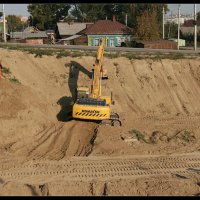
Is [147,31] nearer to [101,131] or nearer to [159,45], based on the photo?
[159,45]

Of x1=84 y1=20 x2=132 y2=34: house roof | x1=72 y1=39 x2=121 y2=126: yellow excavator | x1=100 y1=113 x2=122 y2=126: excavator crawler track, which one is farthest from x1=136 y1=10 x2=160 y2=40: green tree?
x1=100 y1=113 x2=122 y2=126: excavator crawler track

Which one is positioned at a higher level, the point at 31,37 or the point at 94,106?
the point at 31,37

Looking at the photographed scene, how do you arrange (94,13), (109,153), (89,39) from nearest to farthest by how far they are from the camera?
(109,153) → (89,39) → (94,13)

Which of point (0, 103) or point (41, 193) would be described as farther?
point (0, 103)

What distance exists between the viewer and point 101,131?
20.3 m

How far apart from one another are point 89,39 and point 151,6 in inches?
662

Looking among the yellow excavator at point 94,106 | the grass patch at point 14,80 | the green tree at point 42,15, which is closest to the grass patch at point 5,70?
the grass patch at point 14,80

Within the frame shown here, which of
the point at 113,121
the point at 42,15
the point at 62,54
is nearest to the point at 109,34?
the point at 42,15

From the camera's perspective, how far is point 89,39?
52250mm

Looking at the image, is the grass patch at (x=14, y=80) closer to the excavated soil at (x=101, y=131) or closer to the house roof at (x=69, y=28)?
the excavated soil at (x=101, y=131)

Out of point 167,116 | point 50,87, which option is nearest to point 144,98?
point 167,116

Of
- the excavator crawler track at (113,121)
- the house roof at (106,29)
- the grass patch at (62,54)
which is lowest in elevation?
the excavator crawler track at (113,121)

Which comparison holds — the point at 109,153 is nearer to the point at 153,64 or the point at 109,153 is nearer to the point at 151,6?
the point at 153,64

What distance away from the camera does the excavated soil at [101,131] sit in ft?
49.5
